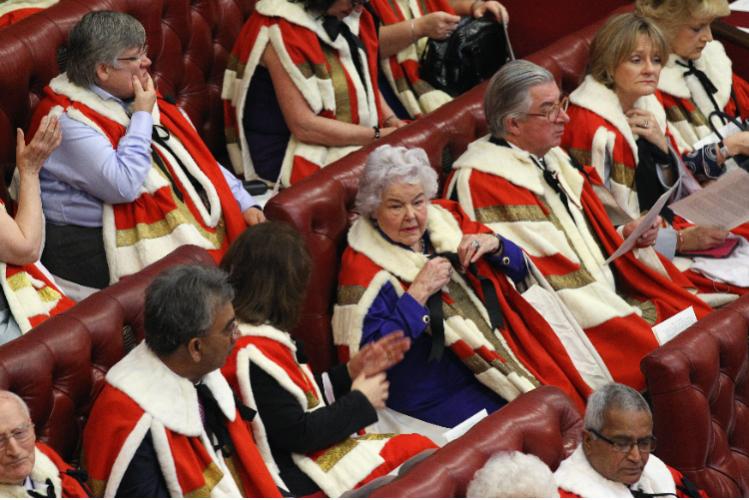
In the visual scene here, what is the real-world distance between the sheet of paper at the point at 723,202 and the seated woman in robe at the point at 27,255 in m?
1.93

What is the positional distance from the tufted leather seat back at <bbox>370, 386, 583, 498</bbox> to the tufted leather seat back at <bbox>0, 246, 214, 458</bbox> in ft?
2.39

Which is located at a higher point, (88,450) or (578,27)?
(88,450)

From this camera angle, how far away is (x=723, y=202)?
4.82m

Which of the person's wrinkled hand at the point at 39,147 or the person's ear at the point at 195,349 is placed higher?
the person's wrinkled hand at the point at 39,147

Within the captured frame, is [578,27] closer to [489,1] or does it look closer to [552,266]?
[489,1]

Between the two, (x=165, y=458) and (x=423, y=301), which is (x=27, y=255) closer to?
(x=165, y=458)

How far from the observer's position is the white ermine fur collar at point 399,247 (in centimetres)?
408

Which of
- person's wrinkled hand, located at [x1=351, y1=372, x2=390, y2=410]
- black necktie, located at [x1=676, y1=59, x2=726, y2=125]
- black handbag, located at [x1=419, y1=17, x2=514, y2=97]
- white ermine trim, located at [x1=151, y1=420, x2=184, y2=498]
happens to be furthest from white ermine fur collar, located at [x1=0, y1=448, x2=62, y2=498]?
black necktie, located at [x1=676, y1=59, x2=726, y2=125]

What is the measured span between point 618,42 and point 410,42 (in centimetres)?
73

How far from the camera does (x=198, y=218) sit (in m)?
4.33

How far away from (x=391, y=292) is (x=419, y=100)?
1421mm

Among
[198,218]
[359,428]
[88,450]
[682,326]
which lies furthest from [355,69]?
[88,450]

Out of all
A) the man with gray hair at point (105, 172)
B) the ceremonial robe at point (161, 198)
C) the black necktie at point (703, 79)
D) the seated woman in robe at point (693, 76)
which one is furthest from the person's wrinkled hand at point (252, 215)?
the black necktie at point (703, 79)

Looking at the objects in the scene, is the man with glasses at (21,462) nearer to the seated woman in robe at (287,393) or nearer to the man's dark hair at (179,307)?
the man's dark hair at (179,307)
